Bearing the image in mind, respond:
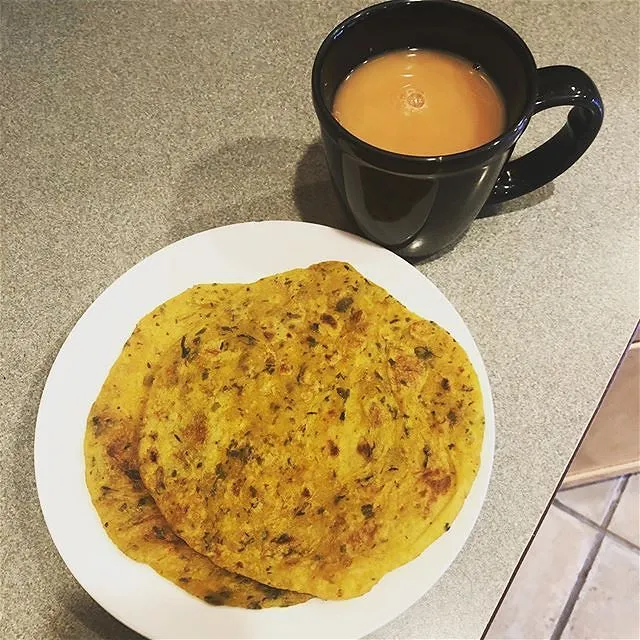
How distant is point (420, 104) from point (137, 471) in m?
0.39

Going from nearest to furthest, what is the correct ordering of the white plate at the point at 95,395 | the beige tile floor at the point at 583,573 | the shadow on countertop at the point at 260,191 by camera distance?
the white plate at the point at 95,395 → the shadow on countertop at the point at 260,191 → the beige tile floor at the point at 583,573

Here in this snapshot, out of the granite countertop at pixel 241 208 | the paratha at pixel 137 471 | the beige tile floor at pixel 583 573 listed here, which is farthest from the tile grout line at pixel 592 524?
the paratha at pixel 137 471

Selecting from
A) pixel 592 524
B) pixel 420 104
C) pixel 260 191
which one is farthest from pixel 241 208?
pixel 592 524

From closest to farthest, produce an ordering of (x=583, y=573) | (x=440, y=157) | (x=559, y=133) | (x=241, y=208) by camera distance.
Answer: (x=440, y=157), (x=559, y=133), (x=241, y=208), (x=583, y=573)

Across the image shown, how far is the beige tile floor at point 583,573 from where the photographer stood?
1145mm

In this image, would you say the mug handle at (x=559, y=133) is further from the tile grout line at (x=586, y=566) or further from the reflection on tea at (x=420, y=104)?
the tile grout line at (x=586, y=566)

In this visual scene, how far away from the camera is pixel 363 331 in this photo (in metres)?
0.57

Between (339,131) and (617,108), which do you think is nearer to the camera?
(339,131)

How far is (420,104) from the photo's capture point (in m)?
0.59

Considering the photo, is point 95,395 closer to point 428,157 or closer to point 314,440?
point 314,440

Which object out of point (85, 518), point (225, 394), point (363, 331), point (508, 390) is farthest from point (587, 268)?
point (85, 518)

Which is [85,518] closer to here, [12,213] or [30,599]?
[30,599]

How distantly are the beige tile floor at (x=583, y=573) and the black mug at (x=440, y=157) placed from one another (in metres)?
0.76

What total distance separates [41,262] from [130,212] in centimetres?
11
